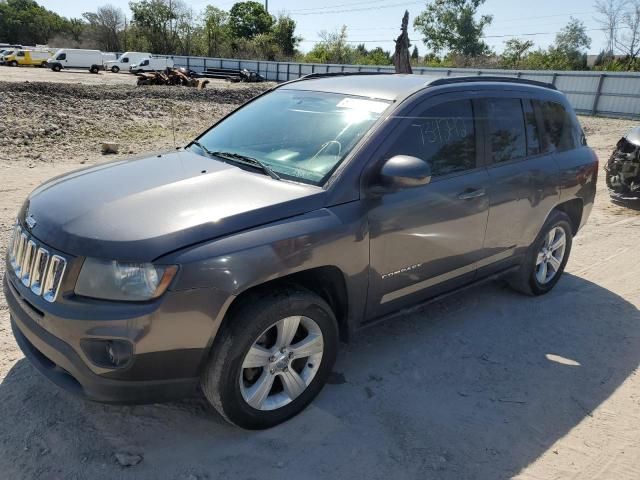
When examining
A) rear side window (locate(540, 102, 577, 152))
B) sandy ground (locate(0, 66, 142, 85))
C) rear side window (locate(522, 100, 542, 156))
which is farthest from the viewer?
sandy ground (locate(0, 66, 142, 85))

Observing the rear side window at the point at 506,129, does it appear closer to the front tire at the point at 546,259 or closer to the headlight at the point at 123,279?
the front tire at the point at 546,259

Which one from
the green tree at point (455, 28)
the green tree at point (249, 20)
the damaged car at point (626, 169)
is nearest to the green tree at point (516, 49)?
the green tree at point (455, 28)

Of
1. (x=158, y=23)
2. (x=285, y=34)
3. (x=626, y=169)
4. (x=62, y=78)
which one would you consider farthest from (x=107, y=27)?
(x=626, y=169)

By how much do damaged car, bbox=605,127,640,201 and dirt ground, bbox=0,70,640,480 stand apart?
12.1 ft

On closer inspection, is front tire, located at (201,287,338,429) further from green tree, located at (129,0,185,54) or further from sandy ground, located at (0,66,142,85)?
→ green tree, located at (129,0,185,54)

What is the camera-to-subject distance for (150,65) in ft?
161

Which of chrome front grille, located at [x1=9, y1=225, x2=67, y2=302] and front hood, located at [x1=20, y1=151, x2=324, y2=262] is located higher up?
front hood, located at [x1=20, y1=151, x2=324, y2=262]

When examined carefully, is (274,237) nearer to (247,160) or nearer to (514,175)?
(247,160)

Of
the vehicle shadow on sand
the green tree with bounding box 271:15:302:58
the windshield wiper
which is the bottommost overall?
the vehicle shadow on sand

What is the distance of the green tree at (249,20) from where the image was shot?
75.6m

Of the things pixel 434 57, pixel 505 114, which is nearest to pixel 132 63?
pixel 434 57

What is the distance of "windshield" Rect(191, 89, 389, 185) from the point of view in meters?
3.15

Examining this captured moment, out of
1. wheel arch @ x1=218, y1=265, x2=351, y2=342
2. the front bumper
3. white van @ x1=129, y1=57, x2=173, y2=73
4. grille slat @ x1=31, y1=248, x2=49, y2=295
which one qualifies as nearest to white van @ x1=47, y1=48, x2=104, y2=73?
white van @ x1=129, y1=57, x2=173, y2=73

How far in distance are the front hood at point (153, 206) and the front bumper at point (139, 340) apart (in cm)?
25
